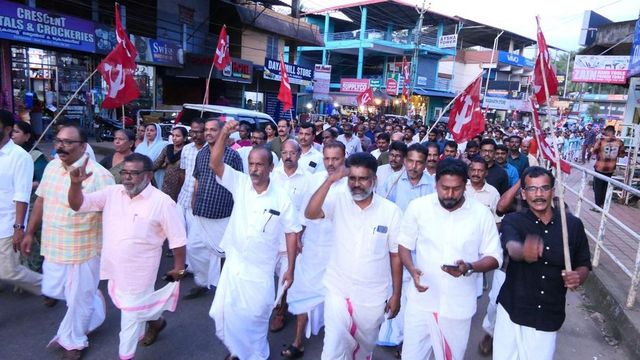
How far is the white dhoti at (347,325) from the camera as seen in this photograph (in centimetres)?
298

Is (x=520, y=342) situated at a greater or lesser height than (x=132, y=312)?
greater

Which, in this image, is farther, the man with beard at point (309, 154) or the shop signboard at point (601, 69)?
the shop signboard at point (601, 69)

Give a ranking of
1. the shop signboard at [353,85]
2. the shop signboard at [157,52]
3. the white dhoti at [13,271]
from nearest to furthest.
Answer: the white dhoti at [13,271] < the shop signboard at [157,52] < the shop signboard at [353,85]

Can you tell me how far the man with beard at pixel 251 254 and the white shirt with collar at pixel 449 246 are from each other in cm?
97

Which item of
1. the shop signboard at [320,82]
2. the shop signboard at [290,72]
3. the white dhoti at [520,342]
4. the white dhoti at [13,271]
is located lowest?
the white dhoti at [13,271]

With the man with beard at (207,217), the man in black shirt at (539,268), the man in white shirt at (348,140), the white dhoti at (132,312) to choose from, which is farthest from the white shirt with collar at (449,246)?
the man in white shirt at (348,140)

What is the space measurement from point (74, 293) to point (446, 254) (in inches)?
109

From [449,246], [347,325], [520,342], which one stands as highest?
[449,246]

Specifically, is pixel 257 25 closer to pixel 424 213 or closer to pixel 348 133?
pixel 348 133

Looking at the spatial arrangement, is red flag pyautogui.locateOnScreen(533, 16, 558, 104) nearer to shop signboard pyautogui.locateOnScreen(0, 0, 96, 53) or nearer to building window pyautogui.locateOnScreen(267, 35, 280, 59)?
shop signboard pyautogui.locateOnScreen(0, 0, 96, 53)

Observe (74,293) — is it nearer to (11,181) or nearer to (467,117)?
(11,181)

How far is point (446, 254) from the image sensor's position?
274 centimetres

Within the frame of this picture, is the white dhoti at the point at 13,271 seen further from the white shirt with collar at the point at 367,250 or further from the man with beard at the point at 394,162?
the man with beard at the point at 394,162

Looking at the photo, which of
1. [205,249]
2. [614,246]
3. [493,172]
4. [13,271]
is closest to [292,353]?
[205,249]
